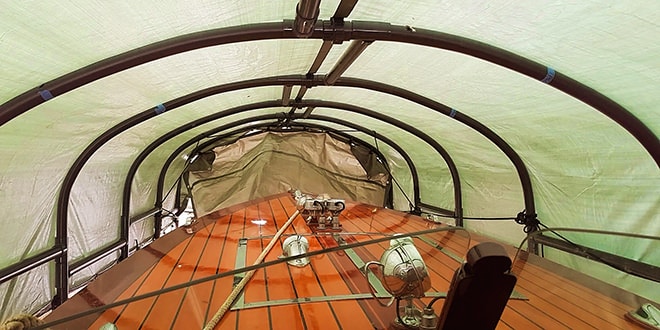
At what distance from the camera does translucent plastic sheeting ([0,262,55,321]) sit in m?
2.58

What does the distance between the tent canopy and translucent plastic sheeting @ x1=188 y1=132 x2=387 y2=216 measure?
5.26ft

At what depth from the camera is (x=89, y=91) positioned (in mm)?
2154

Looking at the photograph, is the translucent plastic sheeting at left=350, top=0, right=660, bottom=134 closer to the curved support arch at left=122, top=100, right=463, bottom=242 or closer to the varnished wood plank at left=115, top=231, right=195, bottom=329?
the varnished wood plank at left=115, top=231, right=195, bottom=329

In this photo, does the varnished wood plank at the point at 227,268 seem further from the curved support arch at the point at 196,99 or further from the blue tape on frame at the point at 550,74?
the blue tape on frame at the point at 550,74

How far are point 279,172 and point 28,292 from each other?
3.89 metres

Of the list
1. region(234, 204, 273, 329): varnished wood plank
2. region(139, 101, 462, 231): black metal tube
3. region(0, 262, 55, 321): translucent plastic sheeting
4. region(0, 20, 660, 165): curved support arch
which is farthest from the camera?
region(139, 101, 462, 231): black metal tube

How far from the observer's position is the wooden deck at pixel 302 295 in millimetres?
1027

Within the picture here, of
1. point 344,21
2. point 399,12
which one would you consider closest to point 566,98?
point 399,12

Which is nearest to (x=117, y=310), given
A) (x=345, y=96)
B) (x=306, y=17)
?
(x=306, y=17)

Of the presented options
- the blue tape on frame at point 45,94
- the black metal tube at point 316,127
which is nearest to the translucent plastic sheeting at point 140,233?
the black metal tube at point 316,127

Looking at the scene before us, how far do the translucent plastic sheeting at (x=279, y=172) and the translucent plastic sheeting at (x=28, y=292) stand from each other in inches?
118

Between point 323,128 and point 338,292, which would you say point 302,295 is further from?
point 323,128

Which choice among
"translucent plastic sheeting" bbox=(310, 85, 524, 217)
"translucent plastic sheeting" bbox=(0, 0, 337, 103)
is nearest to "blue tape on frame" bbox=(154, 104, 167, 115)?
"translucent plastic sheeting" bbox=(0, 0, 337, 103)

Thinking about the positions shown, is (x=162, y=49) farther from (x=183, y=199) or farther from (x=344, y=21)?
(x=183, y=199)
